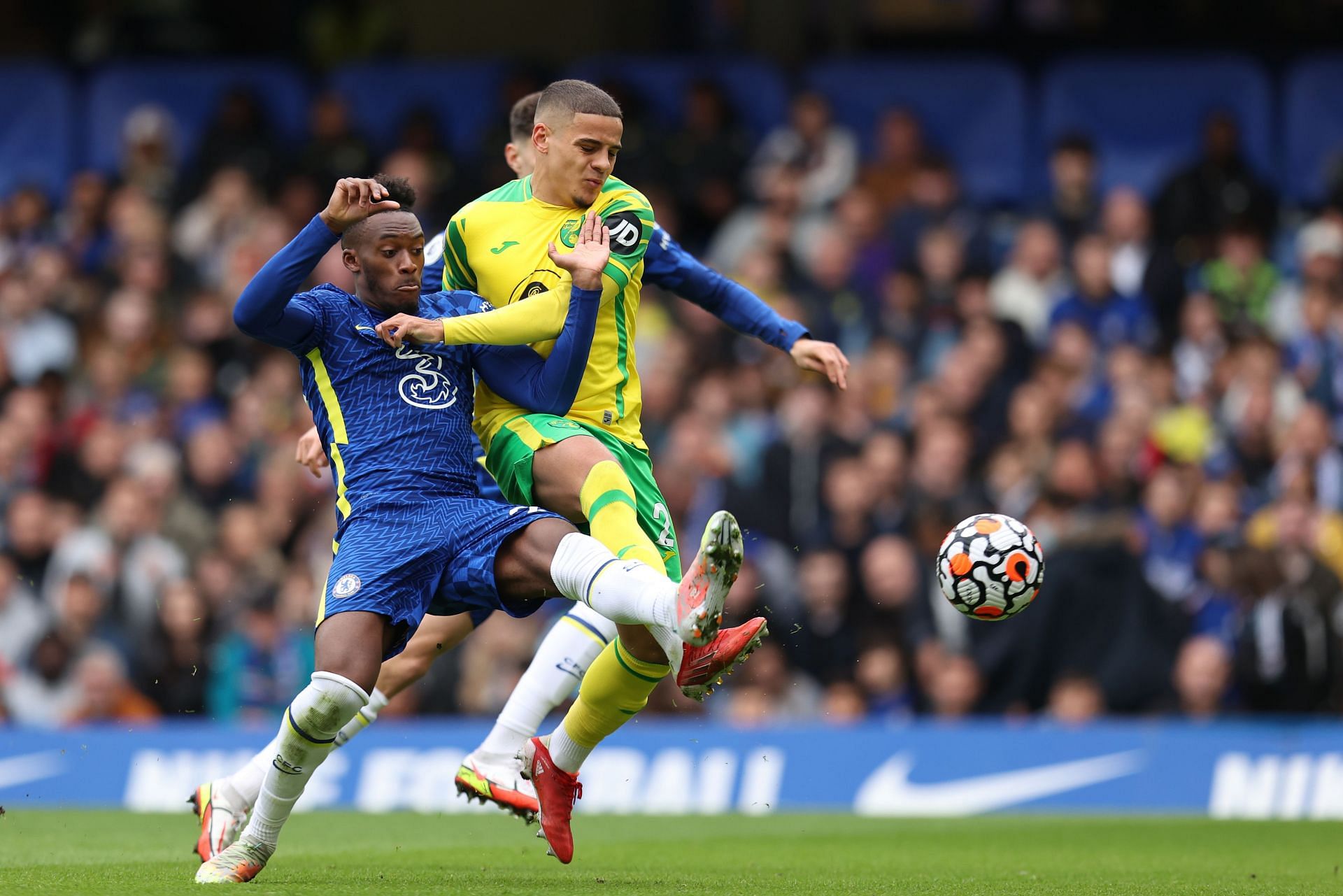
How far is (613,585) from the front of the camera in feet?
21.5

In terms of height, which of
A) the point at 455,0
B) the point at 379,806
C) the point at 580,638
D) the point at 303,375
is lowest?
the point at 379,806

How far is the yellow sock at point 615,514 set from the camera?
22.5 feet

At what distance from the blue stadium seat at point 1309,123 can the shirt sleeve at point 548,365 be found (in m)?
10.5

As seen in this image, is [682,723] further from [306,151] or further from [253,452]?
[306,151]

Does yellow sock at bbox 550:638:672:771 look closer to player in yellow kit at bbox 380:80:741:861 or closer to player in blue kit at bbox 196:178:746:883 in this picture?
player in yellow kit at bbox 380:80:741:861

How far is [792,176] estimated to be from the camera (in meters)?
15.4

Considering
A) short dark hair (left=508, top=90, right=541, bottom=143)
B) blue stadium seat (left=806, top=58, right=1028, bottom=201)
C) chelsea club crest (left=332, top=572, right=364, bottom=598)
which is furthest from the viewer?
blue stadium seat (left=806, top=58, right=1028, bottom=201)

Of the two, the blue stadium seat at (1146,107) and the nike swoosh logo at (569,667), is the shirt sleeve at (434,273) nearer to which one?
the nike swoosh logo at (569,667)

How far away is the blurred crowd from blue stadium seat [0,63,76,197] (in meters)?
0.91

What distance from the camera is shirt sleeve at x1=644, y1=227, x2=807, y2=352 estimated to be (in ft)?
25.8

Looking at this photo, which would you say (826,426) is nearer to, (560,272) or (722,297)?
(722,297)

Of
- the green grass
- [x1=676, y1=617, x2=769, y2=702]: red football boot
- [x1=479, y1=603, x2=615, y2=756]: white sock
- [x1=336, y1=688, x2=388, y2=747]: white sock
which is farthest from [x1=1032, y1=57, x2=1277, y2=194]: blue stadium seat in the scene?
[x1=676, y1=617, x2=769, y2=702]: red football boot

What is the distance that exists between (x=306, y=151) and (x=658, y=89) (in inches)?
111

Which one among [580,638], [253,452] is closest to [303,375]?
[580,638]
